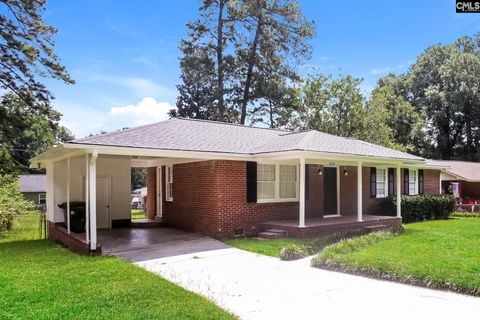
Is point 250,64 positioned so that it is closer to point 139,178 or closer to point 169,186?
point 169,186

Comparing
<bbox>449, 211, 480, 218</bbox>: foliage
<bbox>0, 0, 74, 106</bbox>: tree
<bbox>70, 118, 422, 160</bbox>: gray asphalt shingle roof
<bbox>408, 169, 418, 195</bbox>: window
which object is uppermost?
<bbox>0, 0, 74, 106</bbox>: tree

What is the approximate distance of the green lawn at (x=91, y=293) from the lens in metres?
5.44

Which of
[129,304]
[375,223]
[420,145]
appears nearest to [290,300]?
[129,304]

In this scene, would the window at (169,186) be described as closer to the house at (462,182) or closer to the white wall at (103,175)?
the white wall at (103,175)

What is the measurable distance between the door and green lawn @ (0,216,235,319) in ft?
31.2

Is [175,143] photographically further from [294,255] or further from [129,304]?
[129,304]

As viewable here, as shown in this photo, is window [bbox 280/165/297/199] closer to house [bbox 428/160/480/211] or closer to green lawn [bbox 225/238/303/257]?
green lawn [bbox 225/238/303/257]

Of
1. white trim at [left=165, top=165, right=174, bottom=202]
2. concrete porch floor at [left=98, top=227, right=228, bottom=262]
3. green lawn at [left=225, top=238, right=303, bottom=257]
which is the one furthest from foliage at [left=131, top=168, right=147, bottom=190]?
green lawn at [left=225, top=238, right=303, bottom=257]

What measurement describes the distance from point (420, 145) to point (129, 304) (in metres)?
42.3

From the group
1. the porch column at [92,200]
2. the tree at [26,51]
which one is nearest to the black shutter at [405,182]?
the porch column at [92,200]

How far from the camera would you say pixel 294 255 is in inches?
380

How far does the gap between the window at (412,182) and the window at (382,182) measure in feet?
7.84

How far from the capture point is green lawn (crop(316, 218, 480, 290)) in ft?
23.3

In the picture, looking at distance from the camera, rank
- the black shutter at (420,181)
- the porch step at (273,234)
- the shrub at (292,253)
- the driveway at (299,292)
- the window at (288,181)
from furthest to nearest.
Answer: the black shutter at (420,181) → the window at (288,181) → the porch step at (273,234) → the shrub at (292,253) → the driveway at (299,292)
